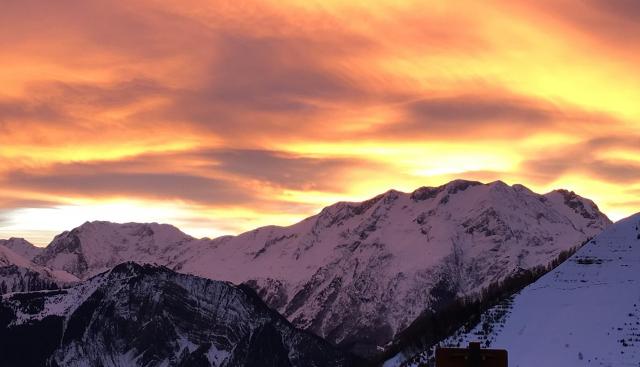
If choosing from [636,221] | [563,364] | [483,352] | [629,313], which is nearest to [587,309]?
[629,313]

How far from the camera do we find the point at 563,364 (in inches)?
3920

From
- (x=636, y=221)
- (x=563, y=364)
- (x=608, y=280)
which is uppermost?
(x=636, y=221)

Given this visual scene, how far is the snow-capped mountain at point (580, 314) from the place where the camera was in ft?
347

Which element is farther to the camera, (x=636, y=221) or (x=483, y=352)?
(x=636, y=221)

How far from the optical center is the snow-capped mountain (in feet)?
347

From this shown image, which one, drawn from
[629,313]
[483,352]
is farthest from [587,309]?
[483,352]

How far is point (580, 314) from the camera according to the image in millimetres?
124812

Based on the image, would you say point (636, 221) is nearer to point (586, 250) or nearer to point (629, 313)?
point (586, 250)

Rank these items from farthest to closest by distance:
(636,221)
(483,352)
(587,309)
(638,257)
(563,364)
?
(636,221) → (638,257) → (587,309) → (563,364) → (483,352)

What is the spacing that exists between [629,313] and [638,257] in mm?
28324

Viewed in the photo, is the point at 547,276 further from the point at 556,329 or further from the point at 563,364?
the point at 563,364

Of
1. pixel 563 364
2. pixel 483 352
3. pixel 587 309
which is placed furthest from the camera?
pixel 587 309

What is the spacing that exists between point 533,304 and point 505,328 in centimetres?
1118

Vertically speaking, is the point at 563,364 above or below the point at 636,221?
below
